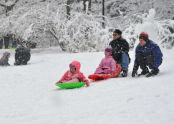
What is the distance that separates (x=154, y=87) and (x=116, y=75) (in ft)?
7.43

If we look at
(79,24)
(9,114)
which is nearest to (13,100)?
(9,114)

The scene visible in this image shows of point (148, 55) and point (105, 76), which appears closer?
point (148, 55)

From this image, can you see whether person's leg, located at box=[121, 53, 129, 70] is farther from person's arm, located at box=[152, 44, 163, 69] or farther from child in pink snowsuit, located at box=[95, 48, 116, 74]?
person's arm, located at box=[152, 44, 163, 69]

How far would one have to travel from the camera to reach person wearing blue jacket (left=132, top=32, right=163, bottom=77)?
5.49 metres

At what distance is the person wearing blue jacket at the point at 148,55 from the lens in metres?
5.49

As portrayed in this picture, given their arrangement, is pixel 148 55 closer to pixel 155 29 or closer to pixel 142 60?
pixel 142 60

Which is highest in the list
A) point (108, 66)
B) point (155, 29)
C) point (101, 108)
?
point (155, 29)

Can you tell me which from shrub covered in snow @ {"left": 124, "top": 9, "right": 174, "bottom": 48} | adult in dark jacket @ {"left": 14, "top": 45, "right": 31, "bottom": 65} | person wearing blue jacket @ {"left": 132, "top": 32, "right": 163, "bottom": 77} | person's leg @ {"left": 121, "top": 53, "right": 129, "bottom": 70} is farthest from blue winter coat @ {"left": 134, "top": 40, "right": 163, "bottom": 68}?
adult in dark jacket @ {"left": 14, "top": 45, "right": 31, "bottom": 65}

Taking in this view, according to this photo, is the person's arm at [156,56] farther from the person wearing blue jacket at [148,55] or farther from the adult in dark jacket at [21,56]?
the adult in dark jacket at [21,56]

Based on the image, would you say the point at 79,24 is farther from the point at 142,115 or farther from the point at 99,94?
the point at 142,115

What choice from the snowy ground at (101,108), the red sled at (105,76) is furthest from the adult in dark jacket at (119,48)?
the snowy ground at (101,108)

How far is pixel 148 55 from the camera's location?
569 cm

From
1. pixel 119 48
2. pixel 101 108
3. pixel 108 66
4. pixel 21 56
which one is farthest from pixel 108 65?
pixel 21 56

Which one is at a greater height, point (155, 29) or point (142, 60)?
point (155, 29)
